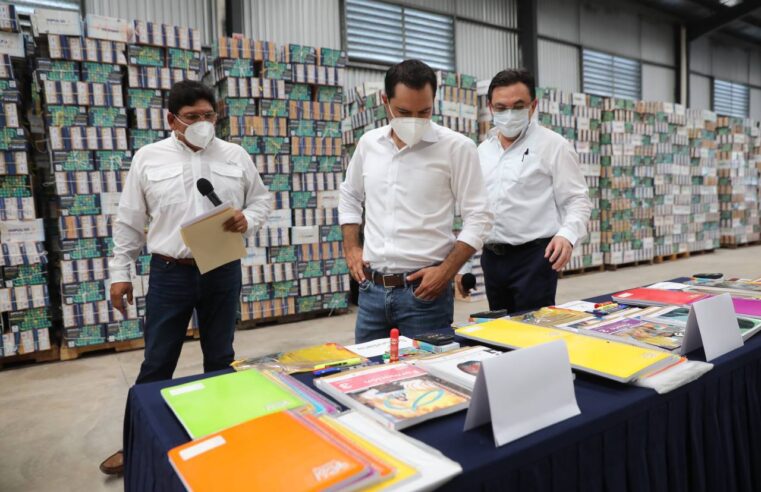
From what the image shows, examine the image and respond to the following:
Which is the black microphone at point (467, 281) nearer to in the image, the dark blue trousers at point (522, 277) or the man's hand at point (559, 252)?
the man's hand at point (559, 252)

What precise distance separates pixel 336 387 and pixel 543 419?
437mm

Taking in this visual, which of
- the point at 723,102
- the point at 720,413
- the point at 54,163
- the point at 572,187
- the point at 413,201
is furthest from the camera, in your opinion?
the point at 723,102

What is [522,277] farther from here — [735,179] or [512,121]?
[735,179]

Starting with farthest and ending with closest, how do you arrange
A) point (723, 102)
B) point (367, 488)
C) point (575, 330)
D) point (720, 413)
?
1. point (723, 102)
2. point (575, 330)
3. point (720, 413)
4. point (367, 488)

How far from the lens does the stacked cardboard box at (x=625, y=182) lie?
8719 mm

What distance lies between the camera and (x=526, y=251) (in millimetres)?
2352

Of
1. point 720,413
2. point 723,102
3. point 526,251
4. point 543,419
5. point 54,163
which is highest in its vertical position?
point 723,102

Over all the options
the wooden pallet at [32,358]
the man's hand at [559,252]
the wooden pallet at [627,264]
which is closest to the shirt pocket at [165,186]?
the man's hand at [559,252]

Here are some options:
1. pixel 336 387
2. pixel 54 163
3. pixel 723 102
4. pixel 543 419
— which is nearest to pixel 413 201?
pixel 336 387

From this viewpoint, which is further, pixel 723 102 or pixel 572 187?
pixel 723 102

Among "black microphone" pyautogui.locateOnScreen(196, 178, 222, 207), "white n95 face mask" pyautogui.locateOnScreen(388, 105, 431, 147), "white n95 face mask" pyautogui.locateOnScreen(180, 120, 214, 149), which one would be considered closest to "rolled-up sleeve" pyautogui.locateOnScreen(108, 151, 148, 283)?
"white n95 face mask" pyautogui.locateOnScreen(180, 120, 214, 149)

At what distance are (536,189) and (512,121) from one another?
1.08 ft

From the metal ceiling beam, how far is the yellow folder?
1348 cm

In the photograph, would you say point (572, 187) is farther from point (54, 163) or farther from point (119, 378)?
point (54, 163)
